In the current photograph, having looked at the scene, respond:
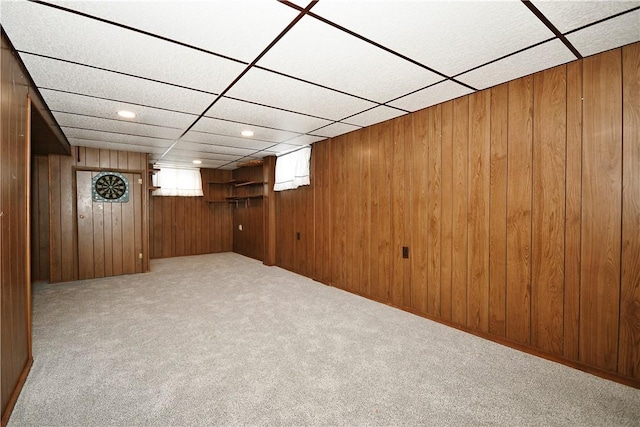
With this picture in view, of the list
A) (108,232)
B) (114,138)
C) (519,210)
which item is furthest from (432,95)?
(108,232)

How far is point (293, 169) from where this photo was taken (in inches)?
213

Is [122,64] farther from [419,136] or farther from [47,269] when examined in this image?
[47,269]

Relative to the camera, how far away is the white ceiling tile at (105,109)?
2.78m

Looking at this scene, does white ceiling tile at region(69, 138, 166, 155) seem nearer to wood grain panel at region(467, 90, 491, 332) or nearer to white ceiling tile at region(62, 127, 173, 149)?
white ceiling tile at region(62, 127, 173, 149)

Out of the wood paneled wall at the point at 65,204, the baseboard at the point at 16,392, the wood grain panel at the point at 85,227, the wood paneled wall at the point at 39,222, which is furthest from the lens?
the wood paneled wall at the point at 39,222

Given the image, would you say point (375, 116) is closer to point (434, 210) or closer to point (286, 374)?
point (434, 210)

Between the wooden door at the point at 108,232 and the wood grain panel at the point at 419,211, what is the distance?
5.05 meters

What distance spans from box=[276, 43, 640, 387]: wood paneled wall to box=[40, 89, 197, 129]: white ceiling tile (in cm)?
243

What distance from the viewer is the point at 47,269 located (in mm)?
5199

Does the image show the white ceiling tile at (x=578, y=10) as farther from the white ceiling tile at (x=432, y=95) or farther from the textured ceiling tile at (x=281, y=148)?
the textured ceiling tile at (x=281, y=148)

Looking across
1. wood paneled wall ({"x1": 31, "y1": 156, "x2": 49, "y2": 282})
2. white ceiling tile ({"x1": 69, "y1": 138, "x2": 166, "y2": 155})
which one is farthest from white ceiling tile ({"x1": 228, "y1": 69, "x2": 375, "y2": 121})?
wood paneled wall ({"x1": 31, "y1": 156, "x2": 49, "y2": 282})

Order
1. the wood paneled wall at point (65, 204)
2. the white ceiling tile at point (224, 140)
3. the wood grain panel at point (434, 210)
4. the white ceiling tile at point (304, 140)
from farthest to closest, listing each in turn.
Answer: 1. the wood paneled wall at point (65, 204)
2. the white ceiling tile at point (304, 140)
3. the white ceiling tile at point (224, 140)
4. the wood grain panel at point (434, 210)

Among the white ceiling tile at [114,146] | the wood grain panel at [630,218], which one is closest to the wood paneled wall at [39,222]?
the white ceiling tile at [114,146]

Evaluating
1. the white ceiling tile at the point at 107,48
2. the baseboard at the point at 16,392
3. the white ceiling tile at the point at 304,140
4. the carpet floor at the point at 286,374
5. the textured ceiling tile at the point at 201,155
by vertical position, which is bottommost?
the carpet floor at the point at 286,374
